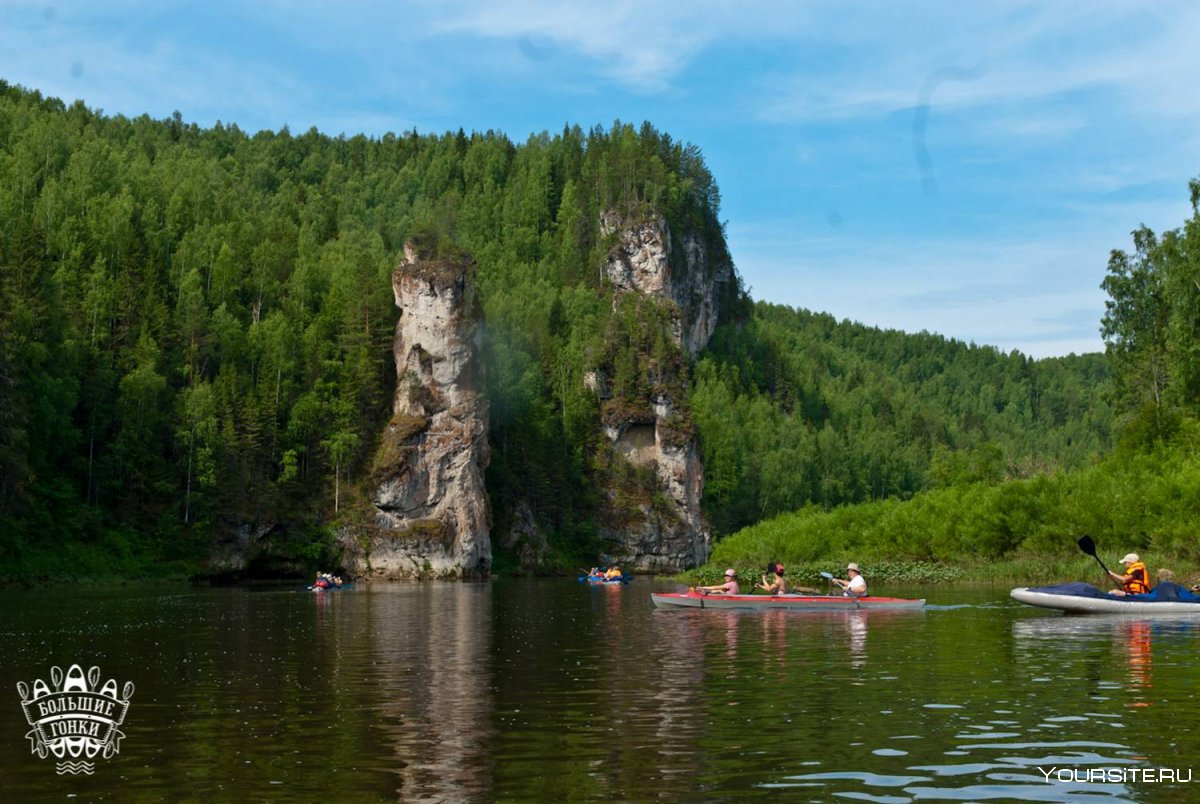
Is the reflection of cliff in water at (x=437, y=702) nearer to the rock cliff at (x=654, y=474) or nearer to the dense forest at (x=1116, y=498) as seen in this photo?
the dense forest at (x=1116, y=498)

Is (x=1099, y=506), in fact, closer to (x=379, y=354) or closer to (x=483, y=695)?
(x=483, y=695)

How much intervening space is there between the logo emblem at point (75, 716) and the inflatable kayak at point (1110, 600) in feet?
96.0

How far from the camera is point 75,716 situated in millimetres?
20250

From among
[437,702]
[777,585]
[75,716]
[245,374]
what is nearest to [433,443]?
[245,374]

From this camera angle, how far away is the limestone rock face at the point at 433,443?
350ft

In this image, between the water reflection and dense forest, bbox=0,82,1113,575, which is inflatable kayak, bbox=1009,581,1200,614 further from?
dense forest, bbox=0,82,1113,575

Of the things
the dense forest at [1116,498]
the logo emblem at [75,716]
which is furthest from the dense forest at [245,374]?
the logo emblem at [75,716]

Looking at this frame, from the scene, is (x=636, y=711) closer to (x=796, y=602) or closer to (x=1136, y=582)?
(x=1136, y=582)

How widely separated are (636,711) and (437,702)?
12.3 ft

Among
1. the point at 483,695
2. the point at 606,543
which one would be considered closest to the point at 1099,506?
the point at 483,695

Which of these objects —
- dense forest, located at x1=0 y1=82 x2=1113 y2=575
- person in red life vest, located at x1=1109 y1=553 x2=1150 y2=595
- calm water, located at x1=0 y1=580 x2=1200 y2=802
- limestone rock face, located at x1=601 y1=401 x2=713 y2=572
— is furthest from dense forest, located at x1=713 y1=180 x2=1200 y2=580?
limestone rock face, located at x1=601 y1=401 x2=713 y2=572

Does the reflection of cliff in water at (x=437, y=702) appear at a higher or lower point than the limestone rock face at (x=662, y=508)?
lower

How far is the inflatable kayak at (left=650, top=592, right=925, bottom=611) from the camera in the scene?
4438cm

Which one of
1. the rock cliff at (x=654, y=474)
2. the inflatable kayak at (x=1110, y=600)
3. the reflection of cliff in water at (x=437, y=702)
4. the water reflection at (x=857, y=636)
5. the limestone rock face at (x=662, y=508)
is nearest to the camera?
the reflection of cliff in water at (x=437, y=702)
